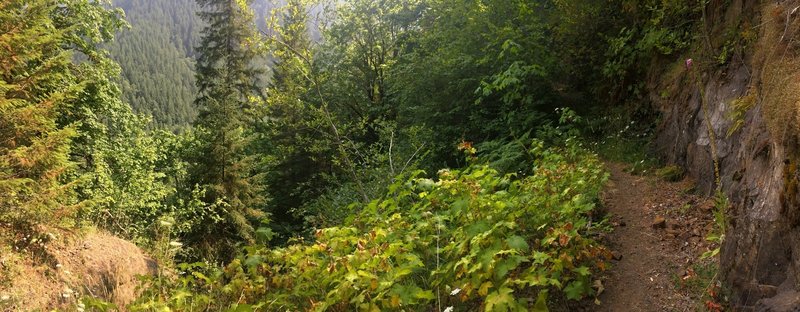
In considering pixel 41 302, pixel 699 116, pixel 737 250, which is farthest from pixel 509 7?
pixel 41 302

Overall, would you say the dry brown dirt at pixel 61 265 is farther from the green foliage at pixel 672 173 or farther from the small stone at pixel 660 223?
the green foliage at pixel 672 173

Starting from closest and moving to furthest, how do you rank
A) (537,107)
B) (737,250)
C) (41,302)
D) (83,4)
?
(737,250) → (41,302) → (537,107) → (83,4)

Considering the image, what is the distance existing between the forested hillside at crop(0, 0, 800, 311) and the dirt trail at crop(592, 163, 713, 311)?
0.20 feet

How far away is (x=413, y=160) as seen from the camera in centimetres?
1119

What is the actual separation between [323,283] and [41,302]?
562 cm

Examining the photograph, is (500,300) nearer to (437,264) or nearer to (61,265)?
(437,264)

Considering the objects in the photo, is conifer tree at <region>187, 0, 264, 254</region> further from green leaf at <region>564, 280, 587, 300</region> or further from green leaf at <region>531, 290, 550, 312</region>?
green leaf at <region>531, 290, 550, 312</region>

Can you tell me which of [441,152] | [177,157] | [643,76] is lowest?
[177,157]

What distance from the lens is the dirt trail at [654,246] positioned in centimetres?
355

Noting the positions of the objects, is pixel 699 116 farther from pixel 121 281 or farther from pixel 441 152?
pixel 121 281

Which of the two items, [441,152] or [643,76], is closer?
[643,76]

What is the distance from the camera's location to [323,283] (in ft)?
11.4

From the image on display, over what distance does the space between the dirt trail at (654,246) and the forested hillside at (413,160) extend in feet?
0.20

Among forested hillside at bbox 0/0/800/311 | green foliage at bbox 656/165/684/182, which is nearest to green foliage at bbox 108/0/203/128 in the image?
forested hillside at bbox 0/0/800/311
